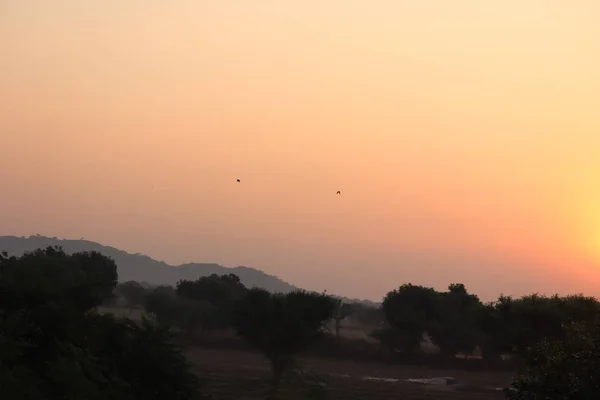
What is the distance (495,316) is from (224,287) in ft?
248

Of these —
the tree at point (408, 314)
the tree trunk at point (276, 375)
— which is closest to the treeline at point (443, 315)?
the tree at point (408, 314)

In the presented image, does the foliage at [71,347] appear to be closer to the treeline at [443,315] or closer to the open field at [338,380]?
the open field at [338,380]

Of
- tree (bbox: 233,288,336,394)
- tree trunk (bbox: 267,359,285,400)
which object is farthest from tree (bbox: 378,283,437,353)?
tree trunk (bbox: 267,359,285,400)

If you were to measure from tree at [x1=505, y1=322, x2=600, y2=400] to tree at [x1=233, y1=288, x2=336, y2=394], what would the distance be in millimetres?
52066

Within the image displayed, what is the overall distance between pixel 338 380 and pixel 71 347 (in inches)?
2346

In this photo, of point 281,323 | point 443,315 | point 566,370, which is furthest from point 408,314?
point 566,370

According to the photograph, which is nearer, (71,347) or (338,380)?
(71,347)

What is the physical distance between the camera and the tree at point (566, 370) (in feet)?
65.4

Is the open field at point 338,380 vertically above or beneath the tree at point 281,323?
beneath

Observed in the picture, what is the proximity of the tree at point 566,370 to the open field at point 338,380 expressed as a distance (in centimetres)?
4444

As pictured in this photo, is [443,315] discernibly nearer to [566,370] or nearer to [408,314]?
[408,314]

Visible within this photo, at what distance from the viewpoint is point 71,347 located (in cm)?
2723

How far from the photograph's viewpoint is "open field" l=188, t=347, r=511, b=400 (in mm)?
70250

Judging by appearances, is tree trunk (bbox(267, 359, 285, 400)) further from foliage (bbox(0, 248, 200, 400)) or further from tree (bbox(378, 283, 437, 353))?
tree (bbox(378, 283, 437, 353))
